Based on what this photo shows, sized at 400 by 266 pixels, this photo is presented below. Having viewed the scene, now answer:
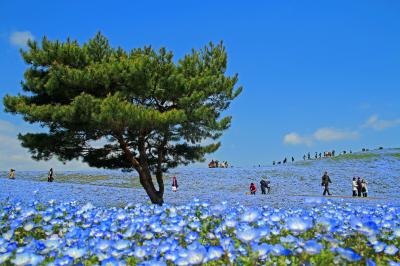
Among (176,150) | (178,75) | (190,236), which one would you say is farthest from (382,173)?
(190,236)

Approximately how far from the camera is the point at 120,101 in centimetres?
1412

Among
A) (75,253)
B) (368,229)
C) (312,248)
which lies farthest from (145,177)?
(312,248)

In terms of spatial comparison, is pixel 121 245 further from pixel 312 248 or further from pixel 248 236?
pixel 312 248

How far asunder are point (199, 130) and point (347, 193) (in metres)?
18.0

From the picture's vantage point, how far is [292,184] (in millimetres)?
34469

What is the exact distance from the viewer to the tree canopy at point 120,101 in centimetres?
1410

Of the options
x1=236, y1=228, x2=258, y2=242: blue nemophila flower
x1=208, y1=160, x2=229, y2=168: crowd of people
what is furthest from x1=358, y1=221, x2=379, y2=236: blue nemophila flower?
x1=208, y1=160, x2=229, y2=168: crowd of people

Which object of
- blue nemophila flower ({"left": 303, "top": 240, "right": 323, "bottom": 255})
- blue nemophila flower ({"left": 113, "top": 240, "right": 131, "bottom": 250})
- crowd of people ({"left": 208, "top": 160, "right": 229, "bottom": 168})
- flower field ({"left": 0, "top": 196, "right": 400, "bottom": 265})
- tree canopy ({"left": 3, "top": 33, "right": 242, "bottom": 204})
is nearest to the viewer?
blue nemophila flower ({"left": 303, "top": 240, "right": 323, "bottom": 255})

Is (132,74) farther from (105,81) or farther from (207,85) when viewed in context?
(207,85)

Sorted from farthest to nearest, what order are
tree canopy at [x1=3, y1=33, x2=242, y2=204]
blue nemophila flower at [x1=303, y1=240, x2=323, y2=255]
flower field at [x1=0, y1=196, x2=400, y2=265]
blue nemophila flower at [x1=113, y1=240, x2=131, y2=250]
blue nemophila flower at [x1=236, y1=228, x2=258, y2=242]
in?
1. tree canopy at [x1=3, y1=33, x2=242, y2=204]
2. blue nemophila flower at [x1=113, y1=240, x2=131, y2=250]
3. flower field at [x1=0, y1=196, x2=400, y2=265]
4. blue nemophila flower at [x1=236, y1=228, x2=258, y2=242]
5. blue nemophila flower at [x1=303, y1=240, x2=323, y2=255]

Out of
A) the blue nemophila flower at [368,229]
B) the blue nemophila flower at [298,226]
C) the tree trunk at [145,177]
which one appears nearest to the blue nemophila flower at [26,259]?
the blue nemophila flower at [298,226]

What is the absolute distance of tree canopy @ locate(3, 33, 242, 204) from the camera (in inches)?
555

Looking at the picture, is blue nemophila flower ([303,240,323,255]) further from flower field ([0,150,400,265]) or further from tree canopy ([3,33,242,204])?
tree canopy ([3,33,242,204])

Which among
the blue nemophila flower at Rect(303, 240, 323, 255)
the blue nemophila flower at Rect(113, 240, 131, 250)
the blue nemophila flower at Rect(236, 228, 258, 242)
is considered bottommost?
the blue nemophila flower at Rect(113, 240, 131, 250)
